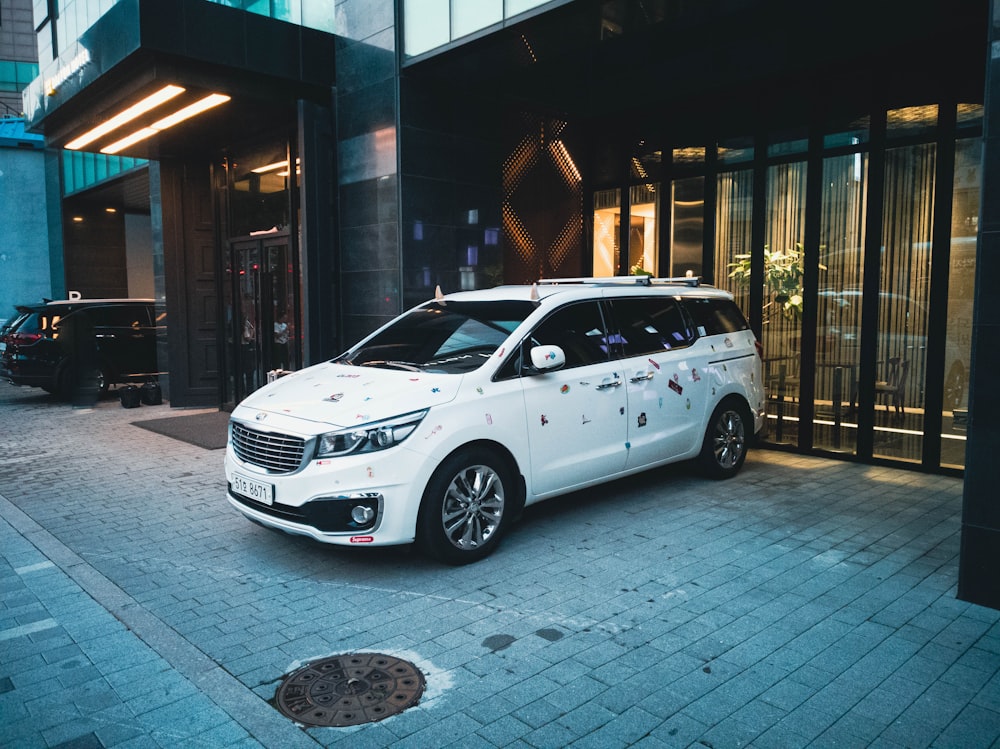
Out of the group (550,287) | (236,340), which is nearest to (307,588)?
(550,287)

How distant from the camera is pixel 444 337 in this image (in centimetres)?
605

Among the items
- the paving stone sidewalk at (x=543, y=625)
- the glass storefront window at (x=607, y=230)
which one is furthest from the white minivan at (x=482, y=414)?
the glass storefront window at (x=607, y=230)

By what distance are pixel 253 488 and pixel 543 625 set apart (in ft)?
→ 7.21

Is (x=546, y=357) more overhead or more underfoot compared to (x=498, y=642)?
more overhead

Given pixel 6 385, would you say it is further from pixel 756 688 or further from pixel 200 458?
pixel 756 688

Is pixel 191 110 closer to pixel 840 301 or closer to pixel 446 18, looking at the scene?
pixel 446 18

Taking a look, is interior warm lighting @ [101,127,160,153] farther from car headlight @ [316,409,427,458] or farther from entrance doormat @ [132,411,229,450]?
car headlight @ [316,409,427,458]

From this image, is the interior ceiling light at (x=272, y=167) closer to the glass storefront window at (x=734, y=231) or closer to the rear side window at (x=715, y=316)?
the glass storefront window at (x=734, y=231)

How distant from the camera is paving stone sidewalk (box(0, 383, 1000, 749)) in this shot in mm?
3365

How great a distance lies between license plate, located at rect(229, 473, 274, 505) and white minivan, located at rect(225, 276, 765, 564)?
15mm

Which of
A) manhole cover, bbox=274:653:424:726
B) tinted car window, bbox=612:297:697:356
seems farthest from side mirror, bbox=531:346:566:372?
manhole cover, bbox=274:653:424:726

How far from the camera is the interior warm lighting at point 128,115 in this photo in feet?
30.0

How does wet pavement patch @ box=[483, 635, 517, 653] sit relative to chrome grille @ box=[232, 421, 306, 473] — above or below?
below

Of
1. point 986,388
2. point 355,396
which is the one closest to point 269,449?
point 355,396
